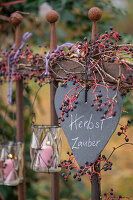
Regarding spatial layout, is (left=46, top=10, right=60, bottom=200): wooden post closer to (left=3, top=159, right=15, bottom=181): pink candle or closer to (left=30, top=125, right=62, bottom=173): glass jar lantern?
(left=30, top=125, right=62, bottom=173): glass jar lantern

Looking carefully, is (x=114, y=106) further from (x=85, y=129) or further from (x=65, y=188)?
(x=65, y=188)

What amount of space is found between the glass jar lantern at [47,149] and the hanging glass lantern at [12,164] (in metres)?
0.15

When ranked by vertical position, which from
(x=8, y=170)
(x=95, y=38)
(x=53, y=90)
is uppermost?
(x=95, y=38)

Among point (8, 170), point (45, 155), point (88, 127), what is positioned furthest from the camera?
point (8, 170)

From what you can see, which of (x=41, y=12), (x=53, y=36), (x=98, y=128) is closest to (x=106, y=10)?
(x=41, y=12)

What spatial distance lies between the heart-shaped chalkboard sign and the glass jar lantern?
18cm

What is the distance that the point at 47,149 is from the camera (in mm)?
1020

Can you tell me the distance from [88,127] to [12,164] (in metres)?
0.49

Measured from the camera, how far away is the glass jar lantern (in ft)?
3.34

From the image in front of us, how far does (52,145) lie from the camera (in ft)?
3.38

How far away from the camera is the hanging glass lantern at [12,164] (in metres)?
1.17

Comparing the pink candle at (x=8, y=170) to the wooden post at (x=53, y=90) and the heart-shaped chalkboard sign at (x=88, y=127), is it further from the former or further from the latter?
the heart-shaped chalkboard sign at (x=88, y=127)

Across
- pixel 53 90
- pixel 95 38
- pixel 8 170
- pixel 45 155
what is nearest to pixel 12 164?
pixel 8 170

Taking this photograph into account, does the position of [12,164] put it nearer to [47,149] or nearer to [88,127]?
[47,149]
